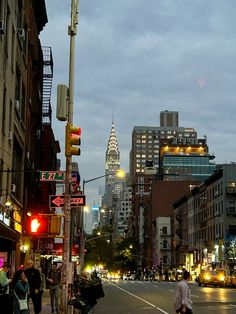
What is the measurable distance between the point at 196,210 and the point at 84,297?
85.8 meters

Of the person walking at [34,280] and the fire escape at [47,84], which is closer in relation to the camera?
the person walking at [34,280]

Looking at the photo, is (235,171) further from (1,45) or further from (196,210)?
(1,45)

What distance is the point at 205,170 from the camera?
581 feet

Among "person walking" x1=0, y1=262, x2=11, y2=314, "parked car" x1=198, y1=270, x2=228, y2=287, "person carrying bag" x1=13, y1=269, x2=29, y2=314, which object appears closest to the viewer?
"person carrying bag" x1=13, y1=269, x2=29, y2=314

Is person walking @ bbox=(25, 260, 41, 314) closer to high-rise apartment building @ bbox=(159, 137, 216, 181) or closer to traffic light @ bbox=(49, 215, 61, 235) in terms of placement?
traffic light @ bbox=(49, 215, 61, 235)

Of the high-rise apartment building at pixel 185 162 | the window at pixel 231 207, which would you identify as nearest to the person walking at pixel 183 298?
the window at pixel 231 207

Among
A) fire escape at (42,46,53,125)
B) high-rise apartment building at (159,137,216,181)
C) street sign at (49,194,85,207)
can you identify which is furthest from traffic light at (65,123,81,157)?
high-rise apartment building at (159,137,216,181)

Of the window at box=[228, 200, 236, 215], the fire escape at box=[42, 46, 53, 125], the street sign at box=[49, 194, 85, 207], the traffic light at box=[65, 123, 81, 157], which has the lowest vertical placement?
the street sign at box=[49, 194, 85, 207]

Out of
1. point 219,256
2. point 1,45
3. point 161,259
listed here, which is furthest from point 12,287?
point 161,259

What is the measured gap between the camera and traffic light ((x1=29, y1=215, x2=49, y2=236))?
1612 centimetres

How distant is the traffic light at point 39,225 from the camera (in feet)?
52.9

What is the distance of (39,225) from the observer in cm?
1619

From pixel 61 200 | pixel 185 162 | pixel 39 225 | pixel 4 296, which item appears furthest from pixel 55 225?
pixel 185 162

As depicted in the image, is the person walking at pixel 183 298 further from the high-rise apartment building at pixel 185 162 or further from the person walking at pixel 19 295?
the high-rise apartment building at pixel 185 162
